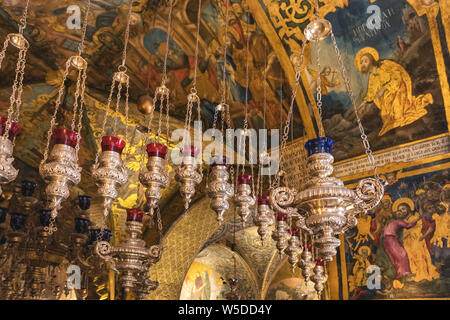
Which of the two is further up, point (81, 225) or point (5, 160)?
point (81, 225)

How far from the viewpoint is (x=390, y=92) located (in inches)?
235

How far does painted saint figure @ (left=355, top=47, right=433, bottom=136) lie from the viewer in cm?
574

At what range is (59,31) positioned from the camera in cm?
728

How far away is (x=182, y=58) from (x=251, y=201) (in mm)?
4264

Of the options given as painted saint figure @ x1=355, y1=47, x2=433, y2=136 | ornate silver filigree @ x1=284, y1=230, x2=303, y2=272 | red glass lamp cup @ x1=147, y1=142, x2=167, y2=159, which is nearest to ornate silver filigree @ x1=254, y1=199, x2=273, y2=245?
ornate silver filigree @ x1=284, y1=230, x2=303, y2=272

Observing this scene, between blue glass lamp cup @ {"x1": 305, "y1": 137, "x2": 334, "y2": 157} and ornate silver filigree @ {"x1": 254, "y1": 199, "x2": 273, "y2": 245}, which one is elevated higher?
blue glass lamp cup @ {"x1": 305, "y1": 137, "x2": 334, "y2": 157}

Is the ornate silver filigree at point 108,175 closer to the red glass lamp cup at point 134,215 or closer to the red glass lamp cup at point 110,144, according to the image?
the red glass lamp cup at point 110,144

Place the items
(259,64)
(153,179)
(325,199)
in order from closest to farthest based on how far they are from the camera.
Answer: (325,199), (153,179), (259,64)

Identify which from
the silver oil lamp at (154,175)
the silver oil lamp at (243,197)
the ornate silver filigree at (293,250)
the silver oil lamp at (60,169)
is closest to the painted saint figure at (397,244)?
the ornate silver filigree at (293,250)

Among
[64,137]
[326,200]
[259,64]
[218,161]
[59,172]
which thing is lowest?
[326,200]

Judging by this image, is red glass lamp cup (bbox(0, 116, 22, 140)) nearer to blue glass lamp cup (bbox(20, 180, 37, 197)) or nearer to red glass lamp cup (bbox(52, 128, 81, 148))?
red glass lamp cup (bbox(52, 128, 81, 148))

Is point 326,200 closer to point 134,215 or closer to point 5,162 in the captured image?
point 5,162

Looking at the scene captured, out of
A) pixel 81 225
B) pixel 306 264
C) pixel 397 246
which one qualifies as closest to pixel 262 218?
pixel 306 264
